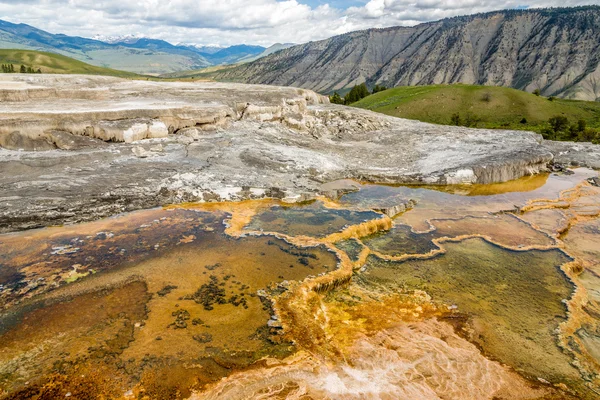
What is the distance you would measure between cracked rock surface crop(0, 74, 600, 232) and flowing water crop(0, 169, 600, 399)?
1773 millimetres

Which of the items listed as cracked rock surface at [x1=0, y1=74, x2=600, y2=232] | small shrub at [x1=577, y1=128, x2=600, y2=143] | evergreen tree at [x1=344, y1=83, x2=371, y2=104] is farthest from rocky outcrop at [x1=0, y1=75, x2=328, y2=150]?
evergreen tree at [x1=344, y1=83, x2=371, y2=104]

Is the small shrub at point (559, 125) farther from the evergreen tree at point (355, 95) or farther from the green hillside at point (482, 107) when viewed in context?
the evergreen tree at point (355, 95)

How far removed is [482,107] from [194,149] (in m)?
49.8

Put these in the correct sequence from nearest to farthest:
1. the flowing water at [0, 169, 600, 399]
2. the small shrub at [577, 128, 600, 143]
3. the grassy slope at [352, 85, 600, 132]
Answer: the flowing water at [0, 169, 600, 399] < the small shrub at [577, 128, 600, 143] < the grassy slope at [352, 85, 600, 132]

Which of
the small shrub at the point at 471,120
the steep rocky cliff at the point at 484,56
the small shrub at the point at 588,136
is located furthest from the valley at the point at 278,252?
the steep rocky cliff at the point at 484,56

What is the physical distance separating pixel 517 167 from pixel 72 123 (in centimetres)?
2556

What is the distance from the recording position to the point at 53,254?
1115cm

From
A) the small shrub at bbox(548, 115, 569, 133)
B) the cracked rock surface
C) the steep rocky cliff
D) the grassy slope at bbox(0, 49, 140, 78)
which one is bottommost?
the grassy slope at bbox(0, 49, 140, 78)

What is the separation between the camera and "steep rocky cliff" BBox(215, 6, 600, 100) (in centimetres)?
13175

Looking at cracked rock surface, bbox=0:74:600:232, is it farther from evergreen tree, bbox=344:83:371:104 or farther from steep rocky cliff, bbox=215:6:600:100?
steep rocky cliff, bbox=215:6:600:100

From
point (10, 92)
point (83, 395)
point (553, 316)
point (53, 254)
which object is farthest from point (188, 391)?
point (10, 92)

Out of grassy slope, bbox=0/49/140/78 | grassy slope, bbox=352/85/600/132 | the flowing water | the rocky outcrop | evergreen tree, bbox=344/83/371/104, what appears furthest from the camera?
grassy slope, bbox=0/49/140/78

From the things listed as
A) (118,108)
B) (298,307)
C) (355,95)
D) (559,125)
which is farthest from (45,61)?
(298,307)

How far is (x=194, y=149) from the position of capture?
20.2m
